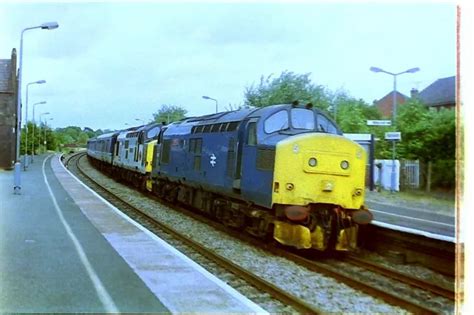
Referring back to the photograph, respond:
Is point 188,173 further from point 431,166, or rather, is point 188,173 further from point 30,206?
point 431,166

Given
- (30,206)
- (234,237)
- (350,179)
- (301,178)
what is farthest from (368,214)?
(30,206)

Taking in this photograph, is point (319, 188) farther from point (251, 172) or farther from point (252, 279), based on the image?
point (252, 279)

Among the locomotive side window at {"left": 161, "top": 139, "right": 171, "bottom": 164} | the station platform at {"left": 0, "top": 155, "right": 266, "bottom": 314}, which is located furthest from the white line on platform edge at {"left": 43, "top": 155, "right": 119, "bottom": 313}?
the locomotive side window at {"left": 161, "top": 139, "right": 171, "bottom": 164}

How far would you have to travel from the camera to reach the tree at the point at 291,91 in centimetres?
775

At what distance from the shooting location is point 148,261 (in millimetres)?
6387

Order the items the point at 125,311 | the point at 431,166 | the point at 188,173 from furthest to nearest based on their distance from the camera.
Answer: the point at 188,173 < the point at 431,166 < the point at 125,311

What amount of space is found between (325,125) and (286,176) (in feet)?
4.07

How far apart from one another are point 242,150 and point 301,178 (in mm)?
1458

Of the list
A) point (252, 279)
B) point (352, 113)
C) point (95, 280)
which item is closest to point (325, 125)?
point (352, 113)

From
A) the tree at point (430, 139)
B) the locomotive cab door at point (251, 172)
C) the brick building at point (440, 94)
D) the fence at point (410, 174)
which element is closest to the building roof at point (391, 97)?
the tree at point (430, 139)

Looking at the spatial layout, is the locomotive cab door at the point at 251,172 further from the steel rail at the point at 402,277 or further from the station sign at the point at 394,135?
the station sign at the point at 394,135

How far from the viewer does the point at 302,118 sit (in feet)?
25.7

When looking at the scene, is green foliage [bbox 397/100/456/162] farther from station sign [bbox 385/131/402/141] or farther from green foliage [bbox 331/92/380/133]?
green foliage [bbox 331/92/380/133]

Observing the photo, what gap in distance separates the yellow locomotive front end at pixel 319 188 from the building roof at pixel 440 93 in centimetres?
177
